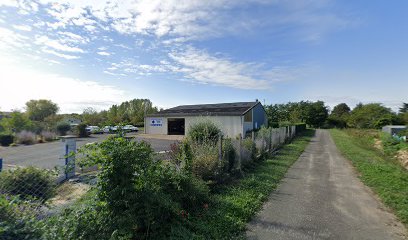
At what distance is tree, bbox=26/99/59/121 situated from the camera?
48272 mm

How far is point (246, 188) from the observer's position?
6297 millimetres

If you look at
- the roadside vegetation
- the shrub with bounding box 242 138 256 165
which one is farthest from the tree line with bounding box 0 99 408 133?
the roadside vegetation

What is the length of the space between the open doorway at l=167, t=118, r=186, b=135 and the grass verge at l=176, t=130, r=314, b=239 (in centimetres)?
2315

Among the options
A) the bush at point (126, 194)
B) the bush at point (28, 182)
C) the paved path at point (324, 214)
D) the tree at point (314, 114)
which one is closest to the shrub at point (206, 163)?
the paved path at point (324, 214)

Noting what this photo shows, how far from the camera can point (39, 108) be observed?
49.1 m

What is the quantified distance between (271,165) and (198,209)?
6.06 metres

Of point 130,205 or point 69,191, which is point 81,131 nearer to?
point 69,191

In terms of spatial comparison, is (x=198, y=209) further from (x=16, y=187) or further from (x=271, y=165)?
(x=271, y=165)

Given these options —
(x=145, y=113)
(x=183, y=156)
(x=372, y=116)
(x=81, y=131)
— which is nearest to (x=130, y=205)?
(x=183, y=156)

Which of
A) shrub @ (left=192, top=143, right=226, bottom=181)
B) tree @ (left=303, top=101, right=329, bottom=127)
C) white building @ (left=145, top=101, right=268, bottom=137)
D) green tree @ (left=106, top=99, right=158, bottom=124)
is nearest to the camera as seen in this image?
shrub @ (left=192, top=143, right=226, bottom=181)

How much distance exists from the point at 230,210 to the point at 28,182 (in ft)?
14.2

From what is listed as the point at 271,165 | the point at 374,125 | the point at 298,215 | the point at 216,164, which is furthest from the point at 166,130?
the point at 374,125

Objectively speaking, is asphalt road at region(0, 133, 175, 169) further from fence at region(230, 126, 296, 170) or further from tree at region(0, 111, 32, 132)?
tree at region(0, 111, 32, 132)

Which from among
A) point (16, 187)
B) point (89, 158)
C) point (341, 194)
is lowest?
point (341, 194)
